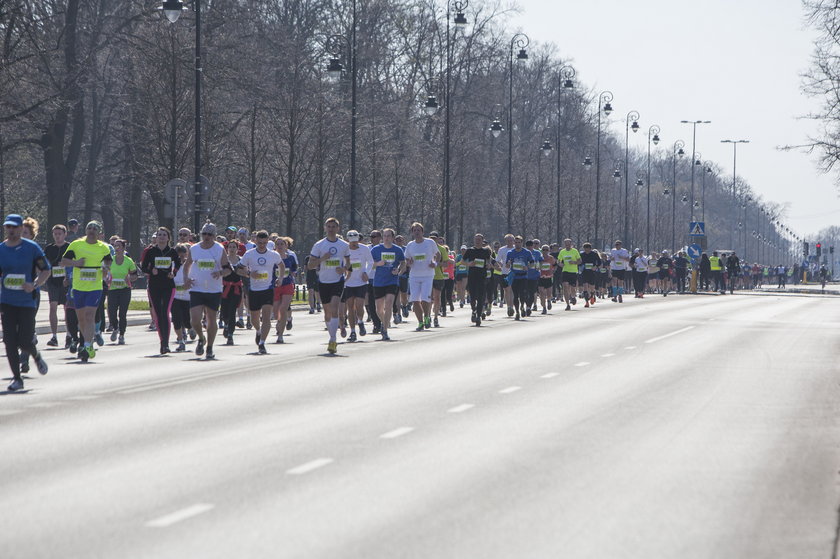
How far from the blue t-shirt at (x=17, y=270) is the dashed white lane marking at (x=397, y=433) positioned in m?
5.09

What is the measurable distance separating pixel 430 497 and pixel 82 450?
9.56ft

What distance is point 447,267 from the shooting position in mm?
31797

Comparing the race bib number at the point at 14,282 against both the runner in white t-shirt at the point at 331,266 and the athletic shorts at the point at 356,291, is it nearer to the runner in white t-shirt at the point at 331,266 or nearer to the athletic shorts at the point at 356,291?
the runner in white t-shirt at the point at 331,266

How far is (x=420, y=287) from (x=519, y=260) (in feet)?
16.6

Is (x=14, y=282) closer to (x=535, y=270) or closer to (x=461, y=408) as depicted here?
(x=461, y=408)

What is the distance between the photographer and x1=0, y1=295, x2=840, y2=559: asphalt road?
652cm

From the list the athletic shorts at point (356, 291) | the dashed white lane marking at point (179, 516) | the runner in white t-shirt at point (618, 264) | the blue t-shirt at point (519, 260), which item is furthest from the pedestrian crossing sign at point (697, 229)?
the dashed white lane marking at point (179, 516)

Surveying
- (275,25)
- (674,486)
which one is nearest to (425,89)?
(275,25)

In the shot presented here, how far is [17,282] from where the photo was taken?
13562 millimetres

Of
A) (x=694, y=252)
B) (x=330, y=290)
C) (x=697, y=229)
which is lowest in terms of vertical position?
(x=330, y=290)

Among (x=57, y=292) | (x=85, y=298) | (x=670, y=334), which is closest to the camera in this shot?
(x=85, y=298)

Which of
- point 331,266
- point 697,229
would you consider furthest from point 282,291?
point 697,229

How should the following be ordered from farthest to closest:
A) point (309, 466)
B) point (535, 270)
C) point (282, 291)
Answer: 1. point (535, 270)
2. point (282, 291)
3. point (309, 466)

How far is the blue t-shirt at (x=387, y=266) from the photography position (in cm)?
2292
